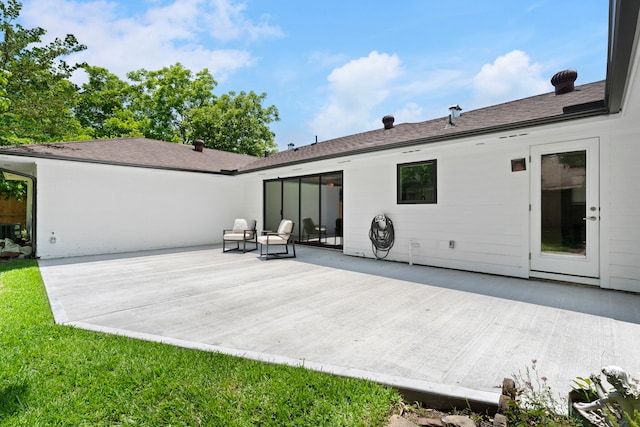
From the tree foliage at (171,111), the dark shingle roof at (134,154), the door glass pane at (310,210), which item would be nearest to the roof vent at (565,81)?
the door glass pane at (310,210)

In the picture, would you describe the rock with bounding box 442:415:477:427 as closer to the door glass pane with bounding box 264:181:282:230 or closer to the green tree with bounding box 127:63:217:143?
the door glass pane with bounding box 264:181:282:230

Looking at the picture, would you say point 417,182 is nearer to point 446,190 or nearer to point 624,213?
point 446,190

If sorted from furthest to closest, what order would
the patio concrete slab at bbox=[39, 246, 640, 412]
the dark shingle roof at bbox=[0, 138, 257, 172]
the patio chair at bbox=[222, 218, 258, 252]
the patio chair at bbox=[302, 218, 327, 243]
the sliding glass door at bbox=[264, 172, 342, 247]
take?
the sliding glass door at bbox=[264, 172, 342, 247]
the patio chair at bbox=[302, 218, 327, 243]
the patio chair at bbox=[222, 218, 258, 252]
the dark shingle roof at bbox=[0, 138, 257, 172]
the patio concrete slab at bbox=[39, 246, 640, 412]

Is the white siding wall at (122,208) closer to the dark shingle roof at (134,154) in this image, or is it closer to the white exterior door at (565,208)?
the dark shingle roof at (134,154)

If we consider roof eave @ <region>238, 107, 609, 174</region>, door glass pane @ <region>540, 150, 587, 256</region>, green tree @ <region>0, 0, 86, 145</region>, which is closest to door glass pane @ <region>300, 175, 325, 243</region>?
roof eave @ <region>238, 107, 609, 174</region>

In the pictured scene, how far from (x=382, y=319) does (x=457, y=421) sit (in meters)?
1.64

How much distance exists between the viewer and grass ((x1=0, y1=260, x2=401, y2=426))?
1.70 meters

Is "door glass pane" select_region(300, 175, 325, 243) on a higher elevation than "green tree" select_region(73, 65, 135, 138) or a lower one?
lower

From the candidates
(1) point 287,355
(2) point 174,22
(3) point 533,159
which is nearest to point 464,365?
(1) point 287,355

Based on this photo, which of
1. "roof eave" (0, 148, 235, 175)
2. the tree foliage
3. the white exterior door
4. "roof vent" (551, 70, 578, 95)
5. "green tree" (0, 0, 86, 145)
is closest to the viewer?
the white exterior door

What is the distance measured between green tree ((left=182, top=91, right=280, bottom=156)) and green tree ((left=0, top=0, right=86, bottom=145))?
13298 mm

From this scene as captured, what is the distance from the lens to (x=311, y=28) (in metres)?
8.26

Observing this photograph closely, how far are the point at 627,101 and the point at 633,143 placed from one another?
1.17 metres

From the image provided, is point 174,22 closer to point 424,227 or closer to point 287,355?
point 424,227
